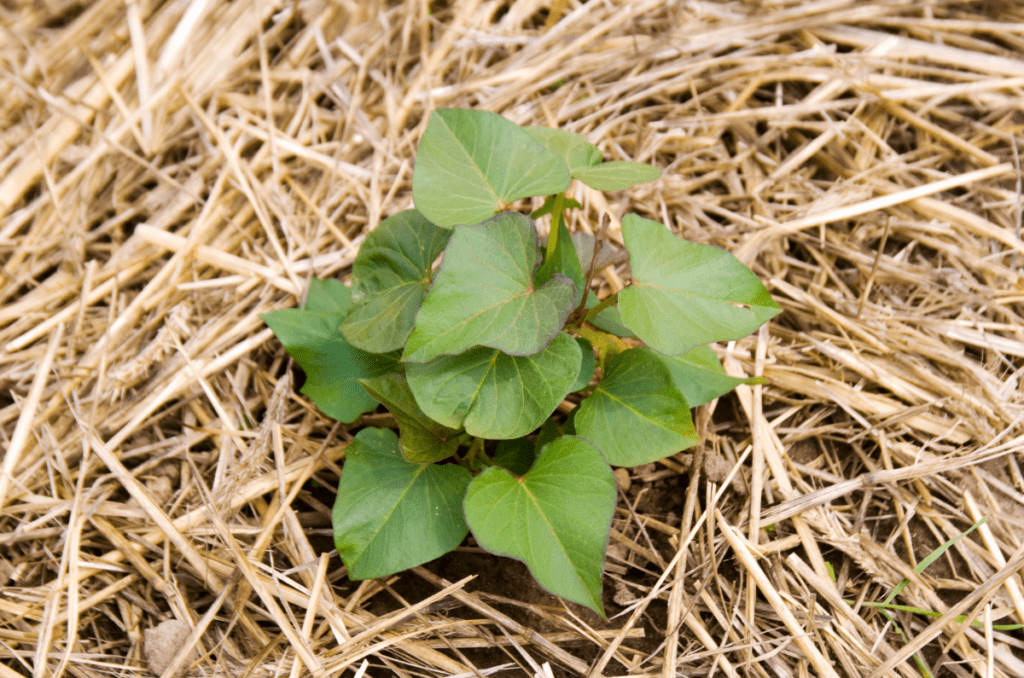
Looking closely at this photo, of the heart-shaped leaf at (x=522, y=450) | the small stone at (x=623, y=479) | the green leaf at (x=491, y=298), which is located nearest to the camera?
the green leaf at (x=491, y=298)

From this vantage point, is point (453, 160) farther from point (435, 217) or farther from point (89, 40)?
point (89, 40)

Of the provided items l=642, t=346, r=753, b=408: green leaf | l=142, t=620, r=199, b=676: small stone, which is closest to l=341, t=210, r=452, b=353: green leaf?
l=642, t=346, r=753, b=408: green leaf

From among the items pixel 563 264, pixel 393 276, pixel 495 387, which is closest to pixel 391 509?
pixel 495 387

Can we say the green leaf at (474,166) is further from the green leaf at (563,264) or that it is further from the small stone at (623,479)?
the small stone at (623,479)

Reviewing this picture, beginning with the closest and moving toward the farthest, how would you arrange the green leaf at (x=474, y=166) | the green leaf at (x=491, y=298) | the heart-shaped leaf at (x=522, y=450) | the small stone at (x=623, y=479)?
the green leaf at (x=491, y=298), the green leaf at (x=474, y=166), the heart-shaped leaf at (x=522, y=450), the small stone at (x=623, y=479)

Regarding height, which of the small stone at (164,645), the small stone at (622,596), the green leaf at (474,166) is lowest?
the small stone at (622,596)

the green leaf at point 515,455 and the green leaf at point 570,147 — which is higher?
the green leaf at point 570,147

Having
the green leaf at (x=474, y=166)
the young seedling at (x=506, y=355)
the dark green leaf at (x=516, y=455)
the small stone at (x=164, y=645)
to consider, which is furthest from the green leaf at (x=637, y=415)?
the small stone at (x=164, y=645)

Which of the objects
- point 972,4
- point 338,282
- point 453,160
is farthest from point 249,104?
point 972,4
